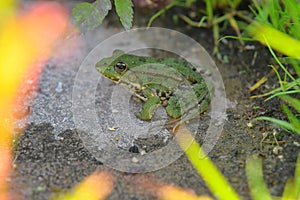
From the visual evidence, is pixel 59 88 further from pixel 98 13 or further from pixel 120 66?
pixel 98 13

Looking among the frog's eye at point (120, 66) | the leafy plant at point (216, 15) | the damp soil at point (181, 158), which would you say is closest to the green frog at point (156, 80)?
the frog's eye at point (120, 66)

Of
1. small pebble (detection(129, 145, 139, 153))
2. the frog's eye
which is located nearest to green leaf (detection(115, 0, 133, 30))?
the frog's eye

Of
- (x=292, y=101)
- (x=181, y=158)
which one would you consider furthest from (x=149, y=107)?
(x=292, y=101)

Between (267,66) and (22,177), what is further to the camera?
(267,66)

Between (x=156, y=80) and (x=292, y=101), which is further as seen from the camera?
(x=156, y=80)

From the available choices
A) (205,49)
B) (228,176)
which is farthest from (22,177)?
(205,49)

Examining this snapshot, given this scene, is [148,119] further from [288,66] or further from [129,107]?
[288,66]

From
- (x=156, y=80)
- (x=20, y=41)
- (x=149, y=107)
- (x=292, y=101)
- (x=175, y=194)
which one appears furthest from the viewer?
(x=20, y=41)
